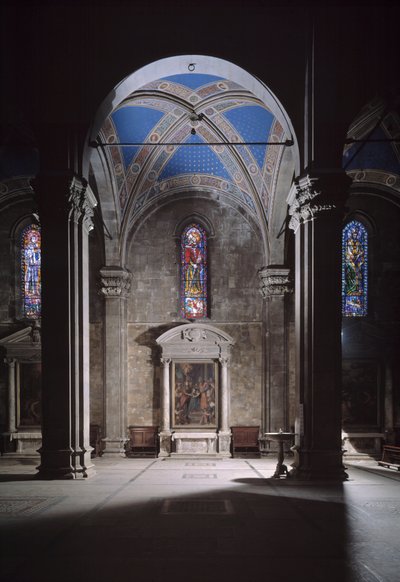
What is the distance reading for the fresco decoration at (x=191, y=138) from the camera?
16062mm

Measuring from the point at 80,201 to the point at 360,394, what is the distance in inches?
502

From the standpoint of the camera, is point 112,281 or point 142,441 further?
point 112,281

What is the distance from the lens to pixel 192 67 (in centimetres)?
1284

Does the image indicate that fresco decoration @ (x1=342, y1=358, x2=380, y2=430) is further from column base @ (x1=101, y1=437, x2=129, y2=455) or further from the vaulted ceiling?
column base @ (x1=101, y1=437, x2=129, y2=455)

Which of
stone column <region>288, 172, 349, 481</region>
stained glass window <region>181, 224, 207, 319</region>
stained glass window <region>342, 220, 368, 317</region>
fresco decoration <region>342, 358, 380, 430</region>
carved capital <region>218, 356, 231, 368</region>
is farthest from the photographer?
stained glass window <region>181, 224, 207, 319</region>

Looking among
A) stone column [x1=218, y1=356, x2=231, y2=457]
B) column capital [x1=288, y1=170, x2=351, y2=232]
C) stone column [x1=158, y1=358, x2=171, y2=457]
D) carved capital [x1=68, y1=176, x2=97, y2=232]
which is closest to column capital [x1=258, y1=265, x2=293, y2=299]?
stone column [x1=218, y1=356, x2=231, y2=457]

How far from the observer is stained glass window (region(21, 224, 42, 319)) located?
2127cm

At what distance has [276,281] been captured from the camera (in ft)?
67.5

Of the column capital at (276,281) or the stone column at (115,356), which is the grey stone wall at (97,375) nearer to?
the stone column at (115,356)

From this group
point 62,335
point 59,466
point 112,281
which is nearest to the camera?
point 59,466

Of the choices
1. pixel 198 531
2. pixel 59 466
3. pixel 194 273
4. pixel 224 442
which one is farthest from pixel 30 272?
pixel 198 531

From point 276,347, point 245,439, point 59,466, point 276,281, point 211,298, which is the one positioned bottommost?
point 245,439

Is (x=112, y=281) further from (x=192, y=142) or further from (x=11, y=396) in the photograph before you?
(x=192, y=142)

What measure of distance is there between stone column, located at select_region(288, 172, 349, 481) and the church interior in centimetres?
4
